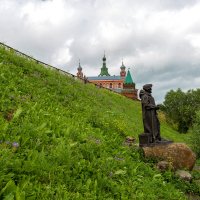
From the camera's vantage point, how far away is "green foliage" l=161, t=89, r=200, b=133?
206ft

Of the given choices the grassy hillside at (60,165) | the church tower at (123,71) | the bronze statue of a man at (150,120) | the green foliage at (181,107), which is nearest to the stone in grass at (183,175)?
the grassy hillside at (60,165)

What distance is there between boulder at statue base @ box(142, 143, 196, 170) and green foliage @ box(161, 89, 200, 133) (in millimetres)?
47091

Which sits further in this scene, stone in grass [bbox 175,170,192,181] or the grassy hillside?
stone in grass [bbox 175,170,192,181]

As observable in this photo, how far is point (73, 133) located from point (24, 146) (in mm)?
3207

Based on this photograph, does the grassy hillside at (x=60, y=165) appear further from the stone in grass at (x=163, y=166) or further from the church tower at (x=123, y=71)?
the church tower at (x=123, y=71)

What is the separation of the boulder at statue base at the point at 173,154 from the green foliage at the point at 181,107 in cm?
4709

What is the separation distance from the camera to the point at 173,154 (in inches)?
555

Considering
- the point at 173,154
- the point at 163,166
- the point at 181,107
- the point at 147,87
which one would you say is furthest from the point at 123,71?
the point at 163,166

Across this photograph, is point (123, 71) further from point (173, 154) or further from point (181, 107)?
point (173, 154)

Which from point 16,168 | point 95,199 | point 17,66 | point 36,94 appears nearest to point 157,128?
point 36,94

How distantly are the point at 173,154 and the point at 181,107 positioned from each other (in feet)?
169

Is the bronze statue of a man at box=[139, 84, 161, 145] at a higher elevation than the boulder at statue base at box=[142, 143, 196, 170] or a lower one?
higher

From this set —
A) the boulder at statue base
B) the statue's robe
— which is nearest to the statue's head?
the statue's robe

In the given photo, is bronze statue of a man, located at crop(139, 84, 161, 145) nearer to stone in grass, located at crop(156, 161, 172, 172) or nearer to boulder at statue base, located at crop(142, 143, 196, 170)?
boulder at statue base, located at crop(142, 143, 196, 170)
